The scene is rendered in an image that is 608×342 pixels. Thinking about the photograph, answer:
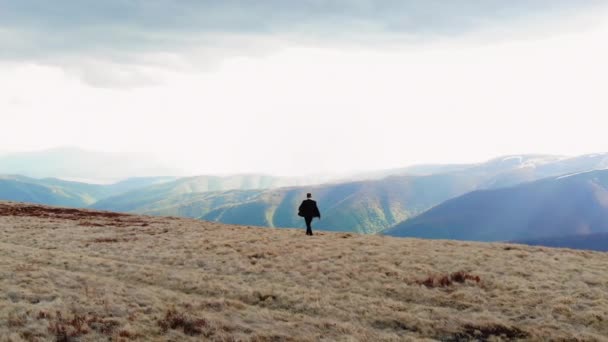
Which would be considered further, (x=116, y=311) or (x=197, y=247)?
(x=197, y=247)

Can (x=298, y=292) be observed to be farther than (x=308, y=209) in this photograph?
No

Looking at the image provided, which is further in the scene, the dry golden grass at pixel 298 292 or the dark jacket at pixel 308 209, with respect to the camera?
the dark jacket at pixel 308 209

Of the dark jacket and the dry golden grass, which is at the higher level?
the dark jacket

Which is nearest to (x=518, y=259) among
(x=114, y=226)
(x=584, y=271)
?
(x=584, y=271)

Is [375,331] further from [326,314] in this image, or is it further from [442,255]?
[442,255]

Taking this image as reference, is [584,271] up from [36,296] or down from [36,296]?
down

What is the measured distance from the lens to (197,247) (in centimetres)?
3388

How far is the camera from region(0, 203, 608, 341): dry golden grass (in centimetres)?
1602

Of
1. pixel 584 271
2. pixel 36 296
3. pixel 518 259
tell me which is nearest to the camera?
pixel 36 296

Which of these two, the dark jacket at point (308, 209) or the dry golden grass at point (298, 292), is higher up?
the dark jacket at point (308, 209)

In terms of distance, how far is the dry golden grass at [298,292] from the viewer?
1602 centimetres

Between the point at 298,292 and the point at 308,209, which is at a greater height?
the point at 308,209

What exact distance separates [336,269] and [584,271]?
14.0 metres

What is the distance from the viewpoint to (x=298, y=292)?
20906 mm
